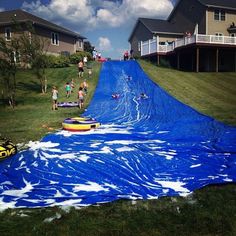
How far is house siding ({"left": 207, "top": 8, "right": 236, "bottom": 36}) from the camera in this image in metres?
44.2

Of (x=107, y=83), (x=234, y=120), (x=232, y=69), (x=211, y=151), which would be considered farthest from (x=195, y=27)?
(x=211, y=151)

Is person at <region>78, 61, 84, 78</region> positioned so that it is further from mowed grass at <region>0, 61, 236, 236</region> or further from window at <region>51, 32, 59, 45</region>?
mowed grass at <region>0, 61, 236, 236</region>

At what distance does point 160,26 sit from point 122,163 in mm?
42273

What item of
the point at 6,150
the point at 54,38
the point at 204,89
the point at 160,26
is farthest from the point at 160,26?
the point at 6,150

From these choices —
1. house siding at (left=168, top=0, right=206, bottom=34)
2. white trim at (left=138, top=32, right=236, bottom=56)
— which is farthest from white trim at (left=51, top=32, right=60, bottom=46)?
house siding at (left=168, top=0, right=206, bottom=34)

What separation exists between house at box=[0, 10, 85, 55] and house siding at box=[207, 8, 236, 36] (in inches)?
872

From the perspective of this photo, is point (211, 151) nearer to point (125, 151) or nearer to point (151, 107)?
point (125, 151)

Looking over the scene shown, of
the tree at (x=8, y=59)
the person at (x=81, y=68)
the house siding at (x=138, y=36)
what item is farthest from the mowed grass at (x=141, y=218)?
the house siding at (x=138, y=36)

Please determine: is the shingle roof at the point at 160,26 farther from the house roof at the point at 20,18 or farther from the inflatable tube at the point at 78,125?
the inflatable tube at the point at 78,125

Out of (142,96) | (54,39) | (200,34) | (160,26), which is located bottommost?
(142,96)

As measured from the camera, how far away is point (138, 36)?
5497 centimetres

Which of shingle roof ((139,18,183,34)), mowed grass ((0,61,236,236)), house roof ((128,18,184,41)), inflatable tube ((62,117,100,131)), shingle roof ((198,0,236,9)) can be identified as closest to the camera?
mowed grass ((0,61,236,236))

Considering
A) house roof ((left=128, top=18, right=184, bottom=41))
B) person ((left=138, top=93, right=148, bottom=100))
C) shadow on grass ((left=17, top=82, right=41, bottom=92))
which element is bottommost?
person ((left=138, top=93, right=148, bottom=100))

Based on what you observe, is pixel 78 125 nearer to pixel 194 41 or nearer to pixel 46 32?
pixel 194 41
